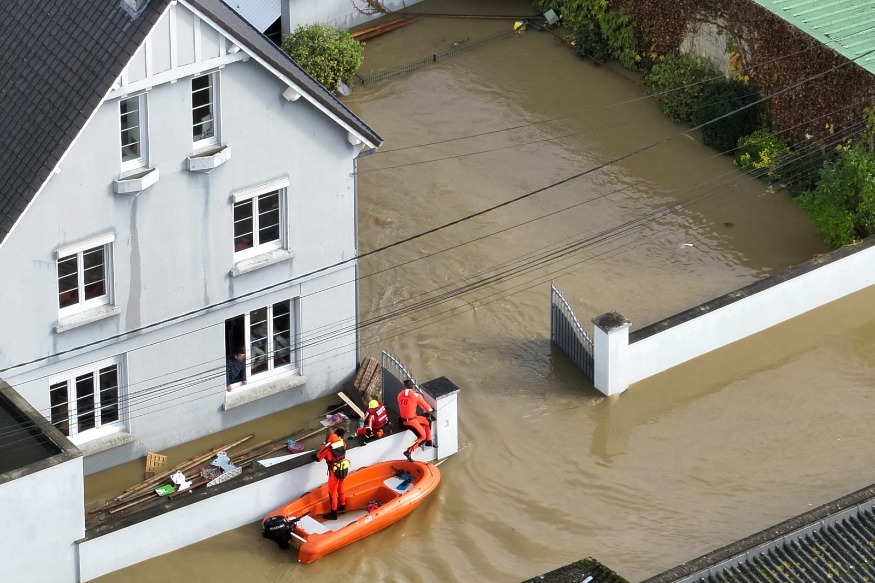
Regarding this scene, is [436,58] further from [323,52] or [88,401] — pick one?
[88,401]

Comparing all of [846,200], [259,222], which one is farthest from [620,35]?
[259,222]

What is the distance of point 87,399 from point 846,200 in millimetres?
17620

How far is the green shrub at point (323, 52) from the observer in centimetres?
4781

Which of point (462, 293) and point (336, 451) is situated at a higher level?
point (336, 451)

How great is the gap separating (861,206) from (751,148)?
4.65 metres

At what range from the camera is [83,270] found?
33.9 m

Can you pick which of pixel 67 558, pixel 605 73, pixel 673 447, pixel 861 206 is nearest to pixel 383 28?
pixel 605 73

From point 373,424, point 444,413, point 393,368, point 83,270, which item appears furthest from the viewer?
point 393,368

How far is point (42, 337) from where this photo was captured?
33688 millimetres

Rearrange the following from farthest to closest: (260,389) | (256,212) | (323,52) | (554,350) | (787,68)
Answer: (323,52)
(787,68)
(554,350)
(260,389)
(256,212)

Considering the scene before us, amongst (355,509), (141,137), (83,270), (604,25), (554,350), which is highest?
(141,137)

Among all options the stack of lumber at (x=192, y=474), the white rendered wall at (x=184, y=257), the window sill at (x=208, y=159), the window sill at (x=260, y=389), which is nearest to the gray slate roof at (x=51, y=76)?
the white rendered wall at (x=184, y=257)

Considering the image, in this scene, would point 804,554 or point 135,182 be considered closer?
point 804,554

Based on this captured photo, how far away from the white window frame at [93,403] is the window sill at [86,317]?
987 mm
